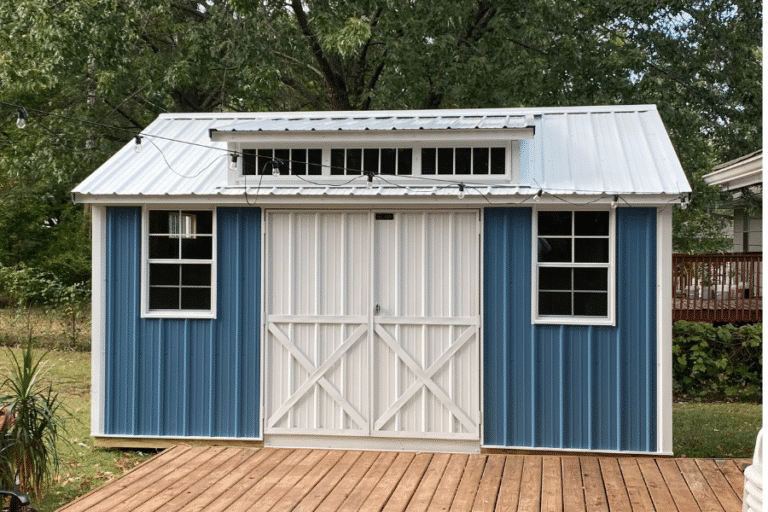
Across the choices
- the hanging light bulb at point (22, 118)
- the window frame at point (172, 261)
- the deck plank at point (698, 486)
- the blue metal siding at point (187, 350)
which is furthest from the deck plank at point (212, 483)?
the deck plank at point (698, 486)

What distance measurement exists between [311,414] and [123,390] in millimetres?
1773

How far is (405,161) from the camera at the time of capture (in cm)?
777

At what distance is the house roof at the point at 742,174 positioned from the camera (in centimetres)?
785

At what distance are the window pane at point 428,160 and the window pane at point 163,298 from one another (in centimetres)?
252

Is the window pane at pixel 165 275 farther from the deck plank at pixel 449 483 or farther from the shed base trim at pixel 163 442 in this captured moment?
the deck plank at pixel 449 483

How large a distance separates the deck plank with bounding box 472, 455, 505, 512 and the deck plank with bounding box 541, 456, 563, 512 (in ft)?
1.07

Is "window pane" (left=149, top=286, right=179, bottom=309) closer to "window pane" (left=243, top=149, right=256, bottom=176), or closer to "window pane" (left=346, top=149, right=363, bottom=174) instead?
"window pane" (left=243, top=149, right=256, bottom=176)

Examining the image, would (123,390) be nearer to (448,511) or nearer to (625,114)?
(448,511)

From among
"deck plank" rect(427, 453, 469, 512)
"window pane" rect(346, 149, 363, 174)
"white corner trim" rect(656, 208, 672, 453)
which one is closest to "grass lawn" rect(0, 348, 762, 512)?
"white corner trim" rect(656, 208, 672, 453)

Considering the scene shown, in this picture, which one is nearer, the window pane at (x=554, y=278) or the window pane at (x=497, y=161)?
the window pane at (x=554, y=278)

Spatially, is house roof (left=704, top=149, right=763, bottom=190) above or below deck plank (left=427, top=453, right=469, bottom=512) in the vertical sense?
above

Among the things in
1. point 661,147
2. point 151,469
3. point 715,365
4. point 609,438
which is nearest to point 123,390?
point 151,469

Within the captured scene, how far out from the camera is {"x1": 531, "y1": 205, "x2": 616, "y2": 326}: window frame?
24.1 feet

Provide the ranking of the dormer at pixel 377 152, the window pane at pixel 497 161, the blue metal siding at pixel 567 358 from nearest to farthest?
the blue metal siding at pixel 567 358 → the dormer at pixel 377 152 → the window pane at pixel 497 161
